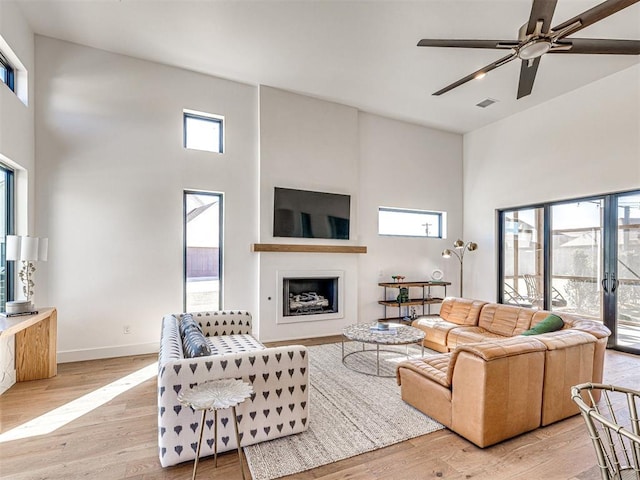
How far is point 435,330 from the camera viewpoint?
4445mm

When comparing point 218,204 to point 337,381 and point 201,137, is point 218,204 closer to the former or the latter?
point 201,137

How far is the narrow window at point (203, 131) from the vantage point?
491cm

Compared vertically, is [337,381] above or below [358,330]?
below

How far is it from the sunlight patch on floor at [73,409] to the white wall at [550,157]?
246 inches

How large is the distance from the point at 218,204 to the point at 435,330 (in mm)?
3685


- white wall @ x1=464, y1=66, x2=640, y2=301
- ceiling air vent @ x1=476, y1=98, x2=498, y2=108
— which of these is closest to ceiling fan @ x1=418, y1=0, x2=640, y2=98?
white wall @ x1=464, y1=66, x2=640, y2=301

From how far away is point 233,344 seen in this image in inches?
137

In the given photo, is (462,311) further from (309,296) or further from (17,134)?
(17,134)

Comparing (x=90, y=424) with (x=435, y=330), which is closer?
(x=90, y=424)

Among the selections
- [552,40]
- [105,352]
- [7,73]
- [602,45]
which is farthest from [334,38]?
[105,352]

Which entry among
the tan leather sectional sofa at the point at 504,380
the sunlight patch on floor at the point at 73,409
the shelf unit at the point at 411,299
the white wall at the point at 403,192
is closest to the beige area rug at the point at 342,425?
the tan leather sectional sofa at the point at 504,380

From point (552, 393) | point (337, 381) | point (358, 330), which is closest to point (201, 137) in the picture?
point (358, 330)

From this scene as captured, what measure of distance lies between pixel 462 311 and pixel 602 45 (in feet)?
10.8

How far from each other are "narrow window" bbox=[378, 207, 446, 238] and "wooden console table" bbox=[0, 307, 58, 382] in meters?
5.12
